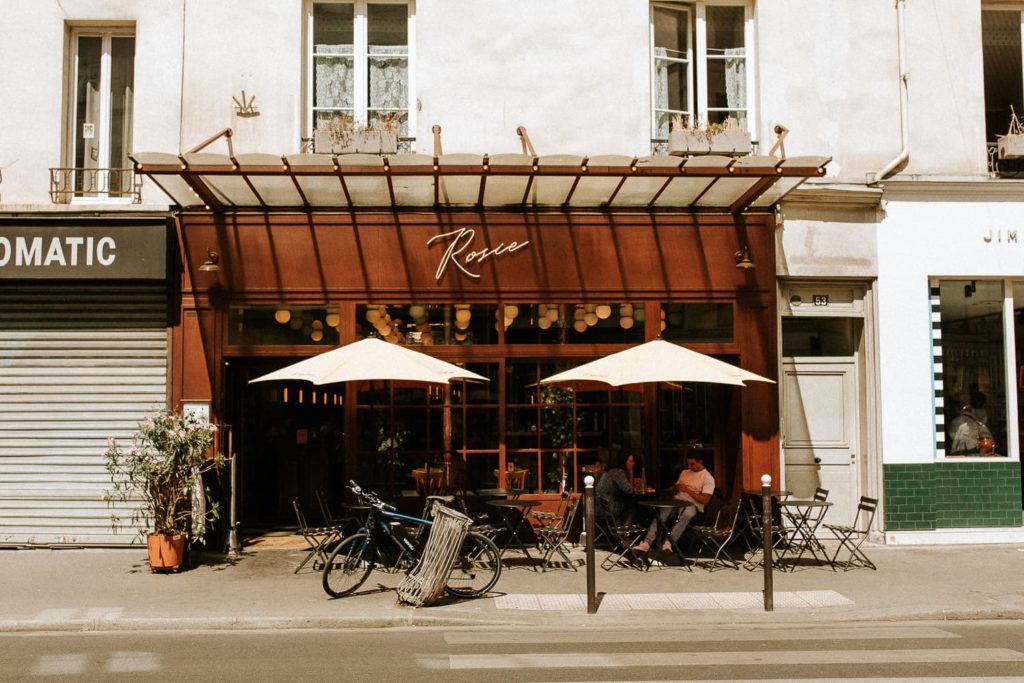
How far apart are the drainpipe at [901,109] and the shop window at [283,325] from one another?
305 inches

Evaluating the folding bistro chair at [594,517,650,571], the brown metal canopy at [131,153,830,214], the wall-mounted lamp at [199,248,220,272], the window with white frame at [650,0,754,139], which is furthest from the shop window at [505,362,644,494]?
the wall-mounted lamp at [199,248,220,272]

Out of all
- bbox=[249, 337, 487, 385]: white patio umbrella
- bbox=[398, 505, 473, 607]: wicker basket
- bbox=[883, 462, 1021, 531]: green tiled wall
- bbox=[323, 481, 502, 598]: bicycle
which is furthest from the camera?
bbox=[883, 462, 1021, 531]: green tiled wall

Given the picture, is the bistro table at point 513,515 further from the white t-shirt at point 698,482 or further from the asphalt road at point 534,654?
the asphalt road at point 534,654

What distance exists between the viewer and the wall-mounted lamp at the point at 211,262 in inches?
477

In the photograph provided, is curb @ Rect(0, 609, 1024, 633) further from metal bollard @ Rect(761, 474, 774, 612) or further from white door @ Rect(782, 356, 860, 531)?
white door @ Rect(782, 356, 860, 531)

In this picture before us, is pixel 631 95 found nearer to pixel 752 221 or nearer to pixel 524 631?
pixel 752 221

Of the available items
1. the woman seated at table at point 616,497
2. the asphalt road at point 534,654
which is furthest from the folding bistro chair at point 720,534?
the asphalt road at point 534,654

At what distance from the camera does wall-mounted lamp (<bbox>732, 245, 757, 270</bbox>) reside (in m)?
12.7

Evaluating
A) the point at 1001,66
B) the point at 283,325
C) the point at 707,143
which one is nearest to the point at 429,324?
the point at 283,325

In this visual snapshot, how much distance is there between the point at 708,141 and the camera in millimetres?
12875

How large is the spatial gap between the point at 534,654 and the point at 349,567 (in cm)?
282

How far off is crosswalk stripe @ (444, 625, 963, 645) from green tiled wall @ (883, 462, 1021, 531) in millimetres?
4623

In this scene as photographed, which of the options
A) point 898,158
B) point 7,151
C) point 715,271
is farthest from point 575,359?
point 7,151

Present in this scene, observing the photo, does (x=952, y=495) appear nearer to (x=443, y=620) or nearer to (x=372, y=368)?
(x=443, y=620)
